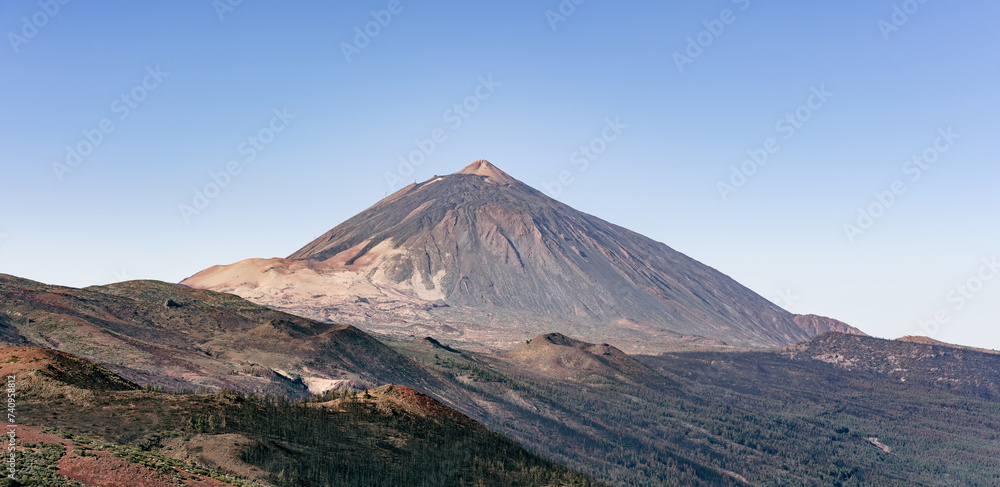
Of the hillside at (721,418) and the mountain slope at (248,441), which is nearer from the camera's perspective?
the mountain slope at (248,441)

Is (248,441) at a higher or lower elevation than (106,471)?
higher

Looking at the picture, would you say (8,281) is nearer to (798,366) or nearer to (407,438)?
(407,438)

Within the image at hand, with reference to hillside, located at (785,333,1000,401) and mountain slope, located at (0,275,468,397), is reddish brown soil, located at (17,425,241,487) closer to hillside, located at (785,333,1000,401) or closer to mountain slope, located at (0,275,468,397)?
mountain slope, located at (0,275,468,397)

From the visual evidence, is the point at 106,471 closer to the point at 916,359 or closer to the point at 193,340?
the point at 193,340

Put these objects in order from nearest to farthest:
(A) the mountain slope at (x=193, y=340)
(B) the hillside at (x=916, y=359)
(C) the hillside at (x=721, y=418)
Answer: (A) the mountain slope at (x=193, y=340)
(C) the hillside at (x=721, y=418)
(B) the hillside at (x=916, y=359)

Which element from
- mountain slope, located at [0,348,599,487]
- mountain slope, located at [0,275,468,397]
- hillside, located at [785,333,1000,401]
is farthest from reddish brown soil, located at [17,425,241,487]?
hillside, located at [785,333,1000,401]

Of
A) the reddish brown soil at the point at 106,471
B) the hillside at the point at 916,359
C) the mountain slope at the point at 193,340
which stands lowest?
the reddish brown soil at the point at 106,471

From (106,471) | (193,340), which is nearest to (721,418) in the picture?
(193,340)

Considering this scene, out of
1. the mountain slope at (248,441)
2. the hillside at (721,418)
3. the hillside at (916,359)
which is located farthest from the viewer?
the hillside at (916,359)

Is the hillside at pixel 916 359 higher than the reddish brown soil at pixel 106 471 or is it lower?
higher

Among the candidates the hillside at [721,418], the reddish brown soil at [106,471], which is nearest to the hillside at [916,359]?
the hillside at [721,418]

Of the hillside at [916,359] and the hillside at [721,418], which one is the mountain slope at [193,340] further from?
the hillside at [916,359]
